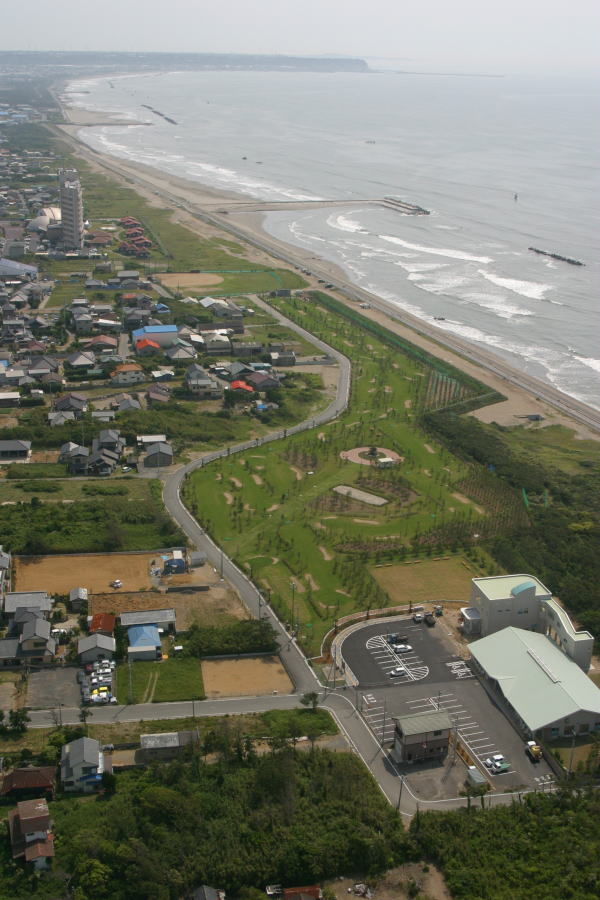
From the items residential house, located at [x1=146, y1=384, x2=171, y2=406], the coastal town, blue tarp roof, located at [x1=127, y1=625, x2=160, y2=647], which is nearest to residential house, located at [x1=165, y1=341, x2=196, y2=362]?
the coastal town

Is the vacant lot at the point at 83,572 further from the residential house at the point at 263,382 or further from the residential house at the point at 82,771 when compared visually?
the residential house at the point at 263,382

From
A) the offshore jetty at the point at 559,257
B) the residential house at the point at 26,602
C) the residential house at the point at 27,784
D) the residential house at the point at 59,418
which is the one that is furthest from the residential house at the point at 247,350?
the offshore jetty at the point at 559,257

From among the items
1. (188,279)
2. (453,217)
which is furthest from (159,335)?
(453,217)

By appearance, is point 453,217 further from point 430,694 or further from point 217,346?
point 430,694

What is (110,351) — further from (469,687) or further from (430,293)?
(469,687)

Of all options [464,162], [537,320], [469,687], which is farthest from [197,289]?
[464,162]

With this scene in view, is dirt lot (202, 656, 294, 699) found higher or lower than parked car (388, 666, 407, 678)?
lower

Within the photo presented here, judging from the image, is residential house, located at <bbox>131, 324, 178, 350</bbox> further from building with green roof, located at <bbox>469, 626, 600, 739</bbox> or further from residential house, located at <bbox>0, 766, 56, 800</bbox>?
residential house, located at <bbox>0, 766, 56, 800</bbox>

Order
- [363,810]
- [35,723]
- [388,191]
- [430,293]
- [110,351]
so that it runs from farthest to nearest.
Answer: [388,191] → [430,293] → [110,351] → [35,723] → [363,810]
